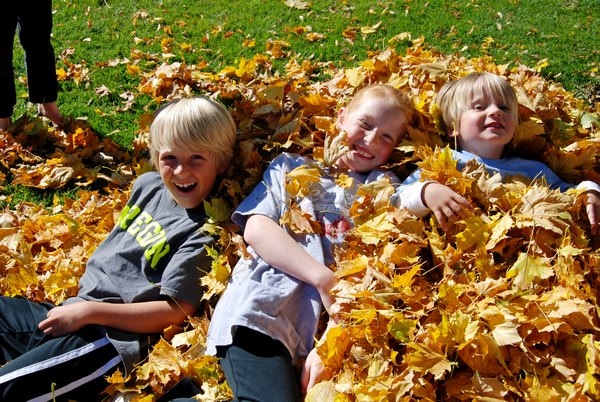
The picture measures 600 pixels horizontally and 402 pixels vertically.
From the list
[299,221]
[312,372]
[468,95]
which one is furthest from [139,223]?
[468,95]

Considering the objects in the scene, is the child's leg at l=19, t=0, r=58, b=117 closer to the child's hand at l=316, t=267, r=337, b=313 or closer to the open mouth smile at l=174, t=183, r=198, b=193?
the open mouth smile at l=174, t=183, r=198, b=193

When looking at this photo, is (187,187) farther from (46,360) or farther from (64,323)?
(46,360)

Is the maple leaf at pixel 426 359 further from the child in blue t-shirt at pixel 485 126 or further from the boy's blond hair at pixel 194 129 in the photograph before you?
the boy's blond hair at pixel 194 129

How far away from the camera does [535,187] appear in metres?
2.59

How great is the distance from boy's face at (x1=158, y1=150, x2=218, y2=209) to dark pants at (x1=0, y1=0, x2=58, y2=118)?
7.22 ft

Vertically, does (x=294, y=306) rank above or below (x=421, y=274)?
below

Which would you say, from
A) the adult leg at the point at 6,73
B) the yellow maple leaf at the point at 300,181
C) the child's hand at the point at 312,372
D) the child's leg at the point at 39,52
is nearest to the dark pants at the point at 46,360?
the child's hand at the point at 312,372

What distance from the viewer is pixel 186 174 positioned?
112 inches

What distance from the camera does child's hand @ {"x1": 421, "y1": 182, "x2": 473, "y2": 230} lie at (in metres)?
2.53

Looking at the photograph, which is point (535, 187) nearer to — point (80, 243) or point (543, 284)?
point (543, 284)

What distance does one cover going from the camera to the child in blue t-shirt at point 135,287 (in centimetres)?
253

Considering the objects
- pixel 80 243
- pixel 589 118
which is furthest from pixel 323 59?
pixel 80 243

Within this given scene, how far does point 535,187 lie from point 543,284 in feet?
1.61

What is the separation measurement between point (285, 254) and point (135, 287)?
793mm
